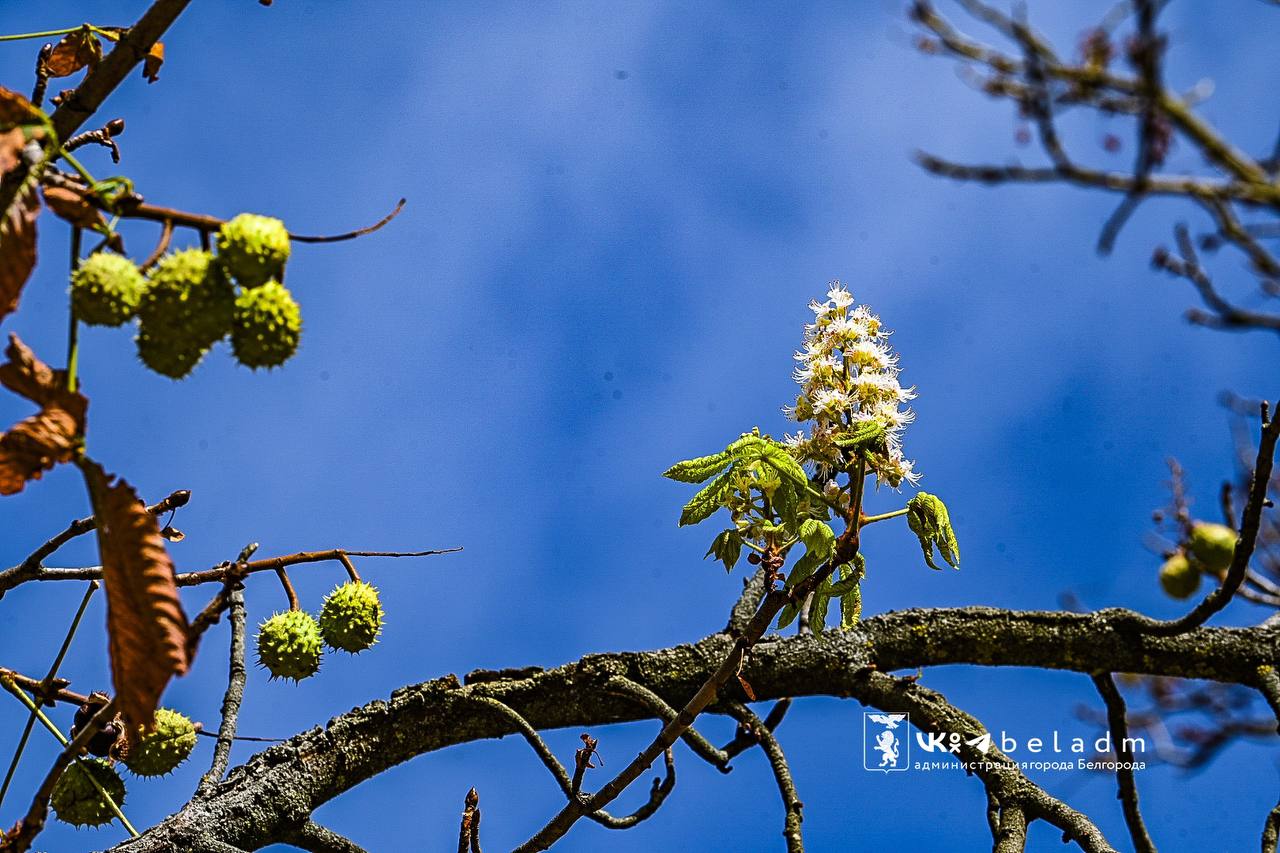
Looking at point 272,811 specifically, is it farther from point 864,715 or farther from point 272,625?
point 864,715

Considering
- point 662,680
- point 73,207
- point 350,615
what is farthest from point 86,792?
point 662,680

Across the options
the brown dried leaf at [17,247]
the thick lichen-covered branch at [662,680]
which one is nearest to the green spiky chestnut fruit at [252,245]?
the brown dried leaf at [17,247]

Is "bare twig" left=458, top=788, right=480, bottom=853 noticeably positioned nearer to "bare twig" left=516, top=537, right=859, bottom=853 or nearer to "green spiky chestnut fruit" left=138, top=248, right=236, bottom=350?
"bare twig" left=516, top=537, right=859, bottom=853

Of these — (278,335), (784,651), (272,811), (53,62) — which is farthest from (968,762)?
(53,62)

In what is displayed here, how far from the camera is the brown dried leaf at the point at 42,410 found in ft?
6.01

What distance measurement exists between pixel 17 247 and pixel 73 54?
120cm

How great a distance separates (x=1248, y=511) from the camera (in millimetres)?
3209

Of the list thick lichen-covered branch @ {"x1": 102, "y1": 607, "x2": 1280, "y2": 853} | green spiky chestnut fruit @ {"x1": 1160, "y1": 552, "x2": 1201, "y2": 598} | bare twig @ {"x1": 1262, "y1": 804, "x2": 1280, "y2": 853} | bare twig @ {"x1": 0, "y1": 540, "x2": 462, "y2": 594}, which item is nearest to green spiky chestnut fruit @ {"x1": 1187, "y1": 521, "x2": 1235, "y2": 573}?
green spiky chestnut fruit @ {"x1": 1160, "y1": 552, "x2": 1201, "y2": 598}

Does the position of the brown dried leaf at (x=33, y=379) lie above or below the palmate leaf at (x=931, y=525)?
below

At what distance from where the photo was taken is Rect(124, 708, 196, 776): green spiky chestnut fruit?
2.82 meters

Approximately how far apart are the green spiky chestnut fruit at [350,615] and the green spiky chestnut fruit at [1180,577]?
3.97 metres

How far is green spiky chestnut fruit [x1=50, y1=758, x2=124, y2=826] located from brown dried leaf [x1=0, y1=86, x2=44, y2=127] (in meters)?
1.59

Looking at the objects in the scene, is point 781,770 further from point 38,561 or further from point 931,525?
point 38,561

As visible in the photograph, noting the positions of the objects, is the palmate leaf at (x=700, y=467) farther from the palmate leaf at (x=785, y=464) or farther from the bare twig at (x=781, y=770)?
the bare twig at (x=781, y=770)
